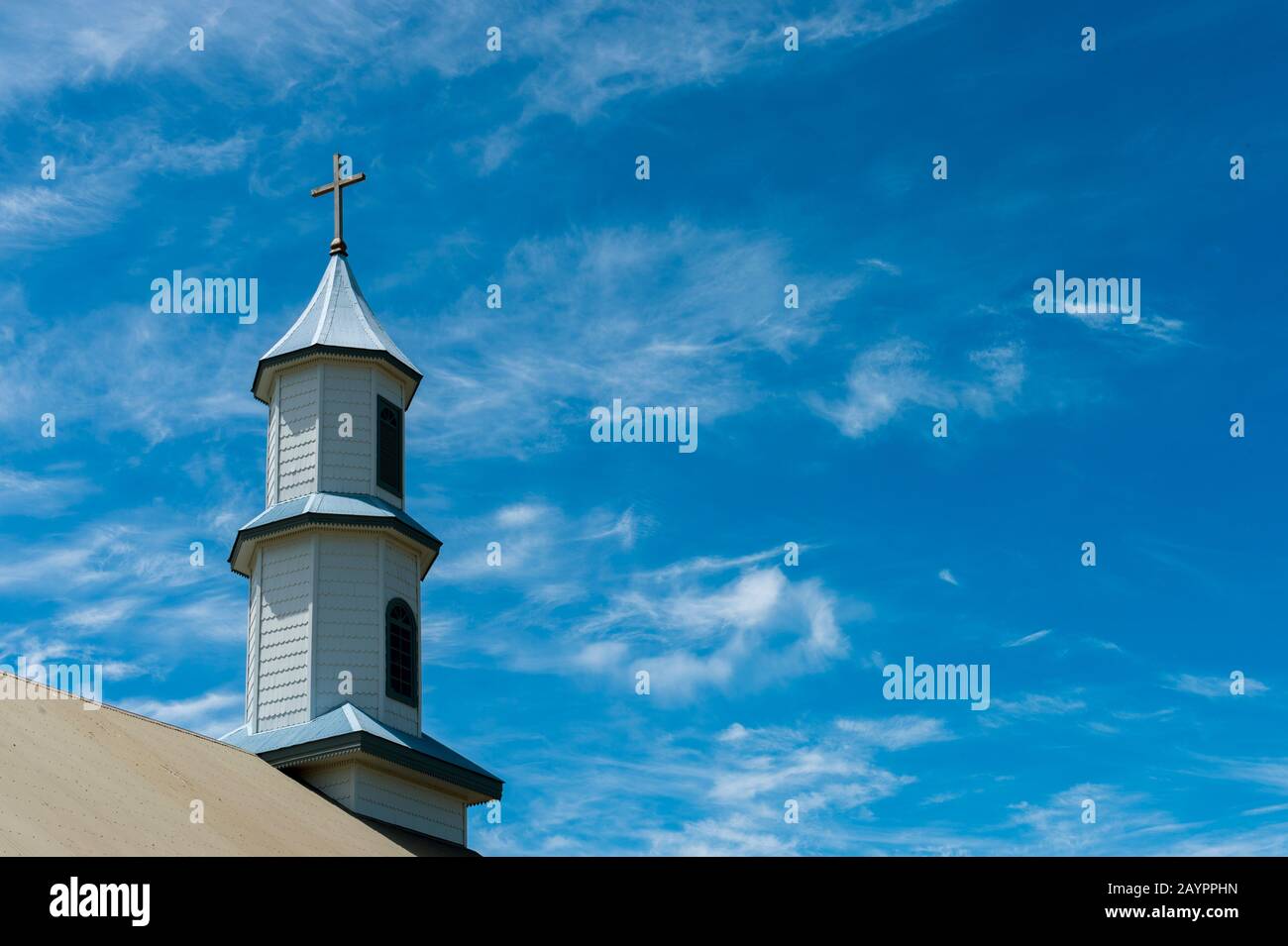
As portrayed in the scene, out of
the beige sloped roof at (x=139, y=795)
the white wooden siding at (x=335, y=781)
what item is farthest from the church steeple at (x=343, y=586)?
the beige sloped roof at (x=139, y=795)

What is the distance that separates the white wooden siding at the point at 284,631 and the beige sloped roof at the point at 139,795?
7.68 ft

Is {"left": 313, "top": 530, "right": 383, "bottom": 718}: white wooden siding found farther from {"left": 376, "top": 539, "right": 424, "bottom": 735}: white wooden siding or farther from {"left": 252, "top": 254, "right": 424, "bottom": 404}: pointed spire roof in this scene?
{"left": 252, "top": 254, "right": 424, "bottom": 404}: pointed spire roof

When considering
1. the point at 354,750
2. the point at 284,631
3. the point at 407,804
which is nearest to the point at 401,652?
the point at 284,631

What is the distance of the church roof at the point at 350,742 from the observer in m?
28.9

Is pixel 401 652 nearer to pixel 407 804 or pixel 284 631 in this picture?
pixel 284 631

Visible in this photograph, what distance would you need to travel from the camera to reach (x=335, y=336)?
34.0m

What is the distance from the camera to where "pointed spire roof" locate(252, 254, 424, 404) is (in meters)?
33.7

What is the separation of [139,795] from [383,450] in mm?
13197

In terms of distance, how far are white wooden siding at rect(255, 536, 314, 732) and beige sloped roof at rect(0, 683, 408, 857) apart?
2.34m

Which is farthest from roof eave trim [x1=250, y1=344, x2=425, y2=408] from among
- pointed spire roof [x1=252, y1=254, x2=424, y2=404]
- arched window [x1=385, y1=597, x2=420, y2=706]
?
arched window [x1=385, y1=597, x2=420, y2=706]
